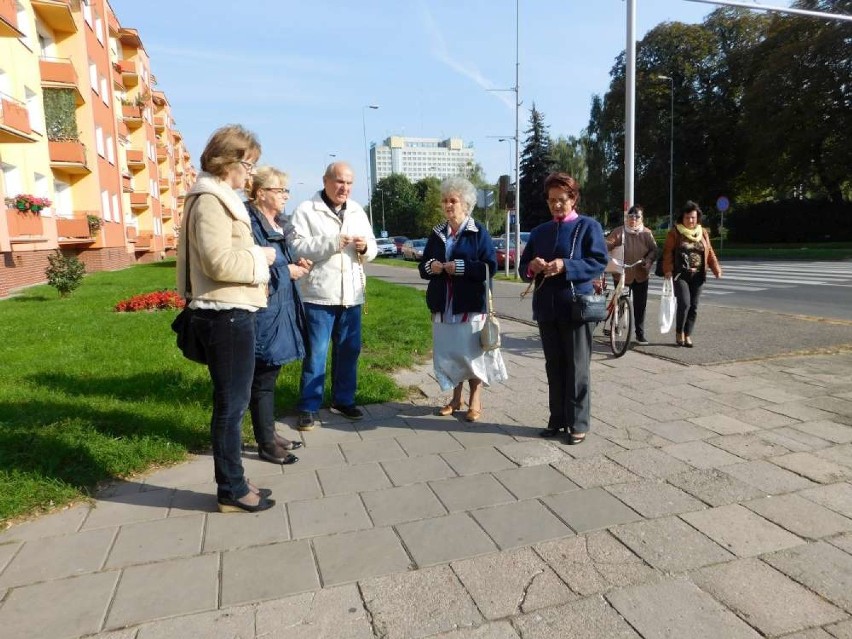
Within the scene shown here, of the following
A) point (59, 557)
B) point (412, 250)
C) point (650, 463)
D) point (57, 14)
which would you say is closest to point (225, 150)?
point (59, 557)

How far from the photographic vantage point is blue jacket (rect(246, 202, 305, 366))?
12.5 feet

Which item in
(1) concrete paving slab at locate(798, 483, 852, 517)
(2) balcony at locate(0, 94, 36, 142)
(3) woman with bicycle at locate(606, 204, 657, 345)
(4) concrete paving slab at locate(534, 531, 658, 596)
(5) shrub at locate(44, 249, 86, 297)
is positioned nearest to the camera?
(4) concrete paving slab at locate(534, 531, 658, 596)

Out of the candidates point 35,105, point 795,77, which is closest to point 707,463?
point 35,105

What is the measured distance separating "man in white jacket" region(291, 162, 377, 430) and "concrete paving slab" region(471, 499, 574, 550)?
6.33ft

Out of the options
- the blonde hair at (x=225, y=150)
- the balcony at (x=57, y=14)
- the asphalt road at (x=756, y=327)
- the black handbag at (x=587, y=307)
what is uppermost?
the balcony at (x=57, y=14)

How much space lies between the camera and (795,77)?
1241 inches

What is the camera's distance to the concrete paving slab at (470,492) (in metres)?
3.36

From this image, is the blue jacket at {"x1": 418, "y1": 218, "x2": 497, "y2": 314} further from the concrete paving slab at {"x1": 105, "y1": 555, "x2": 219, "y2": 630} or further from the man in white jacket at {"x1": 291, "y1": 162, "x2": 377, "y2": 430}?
the concrete paving slab at {"x1": 105, "y1": 555, "x2": 219, "y2": 630}

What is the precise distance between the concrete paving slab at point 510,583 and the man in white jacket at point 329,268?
2.24m

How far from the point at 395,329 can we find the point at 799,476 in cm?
604

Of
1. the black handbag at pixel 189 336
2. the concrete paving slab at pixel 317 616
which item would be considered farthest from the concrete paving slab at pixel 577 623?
the black handbag at pixel 189 336

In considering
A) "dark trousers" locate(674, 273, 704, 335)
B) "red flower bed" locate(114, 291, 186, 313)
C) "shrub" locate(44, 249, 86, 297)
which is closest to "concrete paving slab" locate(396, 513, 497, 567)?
"dark trousers" locate(674, 273, 704, 335)

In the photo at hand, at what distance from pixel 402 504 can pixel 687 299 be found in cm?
568

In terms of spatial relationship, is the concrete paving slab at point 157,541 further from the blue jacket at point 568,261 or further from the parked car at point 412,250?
the parked car at point 412,250
